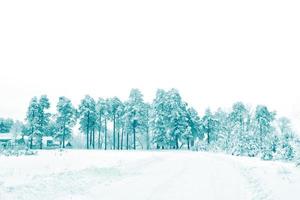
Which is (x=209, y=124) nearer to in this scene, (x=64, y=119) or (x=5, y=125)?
(x=64, y=119)

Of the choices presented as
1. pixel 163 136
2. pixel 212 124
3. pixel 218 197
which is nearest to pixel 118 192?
pixel 218 197

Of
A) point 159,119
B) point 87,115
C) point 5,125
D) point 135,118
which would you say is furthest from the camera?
point 5,125

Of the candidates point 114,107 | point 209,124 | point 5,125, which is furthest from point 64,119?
point 5,125

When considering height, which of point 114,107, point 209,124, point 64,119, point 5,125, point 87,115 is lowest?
point 209,124

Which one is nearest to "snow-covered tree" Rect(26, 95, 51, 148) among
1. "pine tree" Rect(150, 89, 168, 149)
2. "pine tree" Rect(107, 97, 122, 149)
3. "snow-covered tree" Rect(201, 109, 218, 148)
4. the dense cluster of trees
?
the dense cluster of trees

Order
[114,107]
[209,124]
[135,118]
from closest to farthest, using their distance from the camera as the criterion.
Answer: [135,118], [114,107], [209,124]

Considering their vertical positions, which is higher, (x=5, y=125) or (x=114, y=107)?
(x=114, y=107)

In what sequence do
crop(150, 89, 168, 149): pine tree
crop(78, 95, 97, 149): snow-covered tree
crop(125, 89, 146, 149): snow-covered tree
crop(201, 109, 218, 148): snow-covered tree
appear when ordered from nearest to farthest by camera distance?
crop(150, 89, 168, 149): pine tree < crop(125, 89, 146, 149): snow-covered tree < crop(78, 95, 97, 149): snow-covered tree < crop(201, 109, 218, 148): snow-covered tree

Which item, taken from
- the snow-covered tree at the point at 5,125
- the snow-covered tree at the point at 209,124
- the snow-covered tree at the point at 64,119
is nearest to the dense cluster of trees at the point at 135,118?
the snow-covered tree at the point at 64,119

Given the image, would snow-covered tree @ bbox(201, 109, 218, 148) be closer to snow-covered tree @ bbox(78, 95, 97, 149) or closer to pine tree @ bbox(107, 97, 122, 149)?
pine tree @ bbox(107, 97, 122, 149)

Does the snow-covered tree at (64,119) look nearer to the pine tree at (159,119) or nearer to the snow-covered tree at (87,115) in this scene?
the snow-covered tree at (87,115)

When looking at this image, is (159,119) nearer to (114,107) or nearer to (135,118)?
(135,118)

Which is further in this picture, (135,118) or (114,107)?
(114,107)

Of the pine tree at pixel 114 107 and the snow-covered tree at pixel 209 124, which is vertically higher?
the pine tree at pixel 114 107
